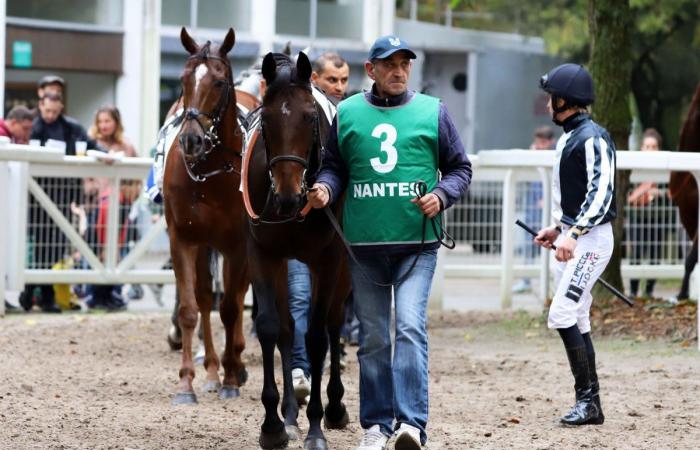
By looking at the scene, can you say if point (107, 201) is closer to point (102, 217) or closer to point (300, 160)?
point (102, 217)

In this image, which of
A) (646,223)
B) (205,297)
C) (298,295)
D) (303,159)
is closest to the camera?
(303,159)

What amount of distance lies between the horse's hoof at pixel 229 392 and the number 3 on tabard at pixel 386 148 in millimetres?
2999

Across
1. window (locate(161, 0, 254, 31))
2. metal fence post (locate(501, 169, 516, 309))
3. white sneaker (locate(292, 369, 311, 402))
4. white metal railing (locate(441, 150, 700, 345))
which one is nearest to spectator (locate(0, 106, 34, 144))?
white metal railing (locate(441, 150, 700, 345))

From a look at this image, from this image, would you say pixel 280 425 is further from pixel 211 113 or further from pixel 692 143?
pixel 692 143

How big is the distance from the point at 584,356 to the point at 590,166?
3.53 feet

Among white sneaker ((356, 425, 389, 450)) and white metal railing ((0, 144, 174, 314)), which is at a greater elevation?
white metal railing ((0, 144, 174, 314))

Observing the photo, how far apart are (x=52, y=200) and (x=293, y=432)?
23.9ft

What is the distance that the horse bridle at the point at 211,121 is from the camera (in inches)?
372

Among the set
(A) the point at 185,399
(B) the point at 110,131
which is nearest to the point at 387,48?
(A) the point at 185,399

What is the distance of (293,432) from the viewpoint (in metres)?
8.09

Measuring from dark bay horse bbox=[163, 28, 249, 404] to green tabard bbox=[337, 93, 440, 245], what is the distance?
2.19 metres

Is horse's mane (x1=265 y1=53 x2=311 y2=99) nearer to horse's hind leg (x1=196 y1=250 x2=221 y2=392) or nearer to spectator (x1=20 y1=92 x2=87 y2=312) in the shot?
horse's hind leg (x1=196 y1=250 x2=221 y2=392)

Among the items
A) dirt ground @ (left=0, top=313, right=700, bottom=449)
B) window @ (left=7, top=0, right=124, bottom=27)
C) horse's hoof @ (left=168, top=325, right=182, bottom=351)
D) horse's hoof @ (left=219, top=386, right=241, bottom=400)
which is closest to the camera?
dirt ground @ (left=0, top=313, right=700, bottom=449)

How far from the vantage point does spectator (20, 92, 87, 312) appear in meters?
14.8
